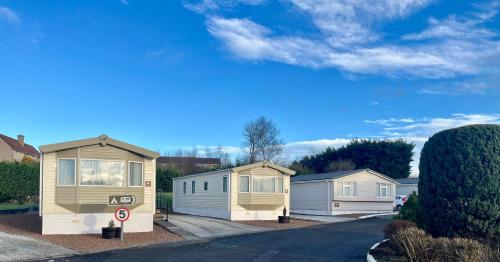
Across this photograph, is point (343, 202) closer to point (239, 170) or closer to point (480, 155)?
point (239, 170)

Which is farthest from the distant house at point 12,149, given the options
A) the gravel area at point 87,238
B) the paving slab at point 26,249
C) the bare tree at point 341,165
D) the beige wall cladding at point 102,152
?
the paving slab at point 26,249

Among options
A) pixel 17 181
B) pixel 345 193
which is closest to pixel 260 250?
pixel 345 193

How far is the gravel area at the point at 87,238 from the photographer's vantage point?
17.3 m

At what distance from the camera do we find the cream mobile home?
65.5ft

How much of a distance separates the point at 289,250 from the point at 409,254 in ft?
16.3

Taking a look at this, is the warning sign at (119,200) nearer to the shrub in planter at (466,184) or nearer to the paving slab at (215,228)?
the paving slab at (215,228)

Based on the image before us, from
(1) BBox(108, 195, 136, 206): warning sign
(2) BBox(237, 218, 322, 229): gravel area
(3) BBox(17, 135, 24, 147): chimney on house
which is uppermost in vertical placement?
(3) BBox(17, 135, 24, 147): chimney on house

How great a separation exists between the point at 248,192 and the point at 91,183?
11.1m

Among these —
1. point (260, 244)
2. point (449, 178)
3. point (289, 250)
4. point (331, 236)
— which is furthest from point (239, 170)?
point (449, 178)

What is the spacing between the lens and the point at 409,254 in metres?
11.4

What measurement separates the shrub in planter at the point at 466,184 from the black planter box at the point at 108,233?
37.9 feet

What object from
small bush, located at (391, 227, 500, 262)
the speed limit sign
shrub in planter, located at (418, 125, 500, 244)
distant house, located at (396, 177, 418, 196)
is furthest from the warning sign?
distant house, located at (396, 177, 418, 196)

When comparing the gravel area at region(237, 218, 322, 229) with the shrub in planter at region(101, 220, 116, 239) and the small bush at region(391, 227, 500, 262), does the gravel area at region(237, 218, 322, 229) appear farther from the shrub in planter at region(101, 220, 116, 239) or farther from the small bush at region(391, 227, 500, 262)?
the small bush at region(391, 227, 500, 262)

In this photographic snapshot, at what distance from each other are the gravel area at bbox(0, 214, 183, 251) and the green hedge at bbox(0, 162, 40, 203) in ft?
50.0
